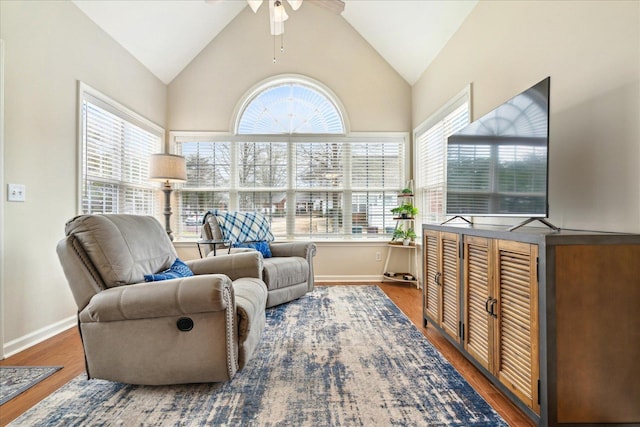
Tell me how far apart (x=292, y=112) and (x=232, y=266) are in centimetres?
278

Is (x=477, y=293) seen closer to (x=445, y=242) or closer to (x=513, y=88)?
(x=445, y=242)

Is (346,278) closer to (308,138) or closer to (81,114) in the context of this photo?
(308,138)

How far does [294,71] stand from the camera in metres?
4.41

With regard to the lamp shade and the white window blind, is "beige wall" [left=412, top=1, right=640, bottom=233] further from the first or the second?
the lamp shade

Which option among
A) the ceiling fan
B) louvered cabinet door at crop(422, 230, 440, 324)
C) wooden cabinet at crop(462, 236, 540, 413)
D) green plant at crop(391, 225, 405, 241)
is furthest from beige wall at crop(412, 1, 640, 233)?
green plant at crop(391, 225, 405, 241)

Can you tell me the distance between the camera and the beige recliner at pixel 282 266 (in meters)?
3.04

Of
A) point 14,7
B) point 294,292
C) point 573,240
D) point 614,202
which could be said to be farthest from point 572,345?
point 14,7

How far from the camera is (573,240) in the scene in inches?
50.4

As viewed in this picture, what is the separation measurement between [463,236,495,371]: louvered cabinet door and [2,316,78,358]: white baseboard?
9.67 feet

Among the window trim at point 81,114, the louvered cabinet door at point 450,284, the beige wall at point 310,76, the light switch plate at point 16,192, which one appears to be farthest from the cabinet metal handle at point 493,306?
the window trim at point 81,114

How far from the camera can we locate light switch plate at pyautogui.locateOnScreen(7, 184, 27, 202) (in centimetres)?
220

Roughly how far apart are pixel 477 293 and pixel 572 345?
575 mm

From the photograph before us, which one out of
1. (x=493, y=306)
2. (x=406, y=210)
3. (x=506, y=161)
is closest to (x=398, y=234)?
(x=406, y=210)

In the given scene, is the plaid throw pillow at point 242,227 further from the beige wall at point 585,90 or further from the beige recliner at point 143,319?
the beige wall at point 585,90
